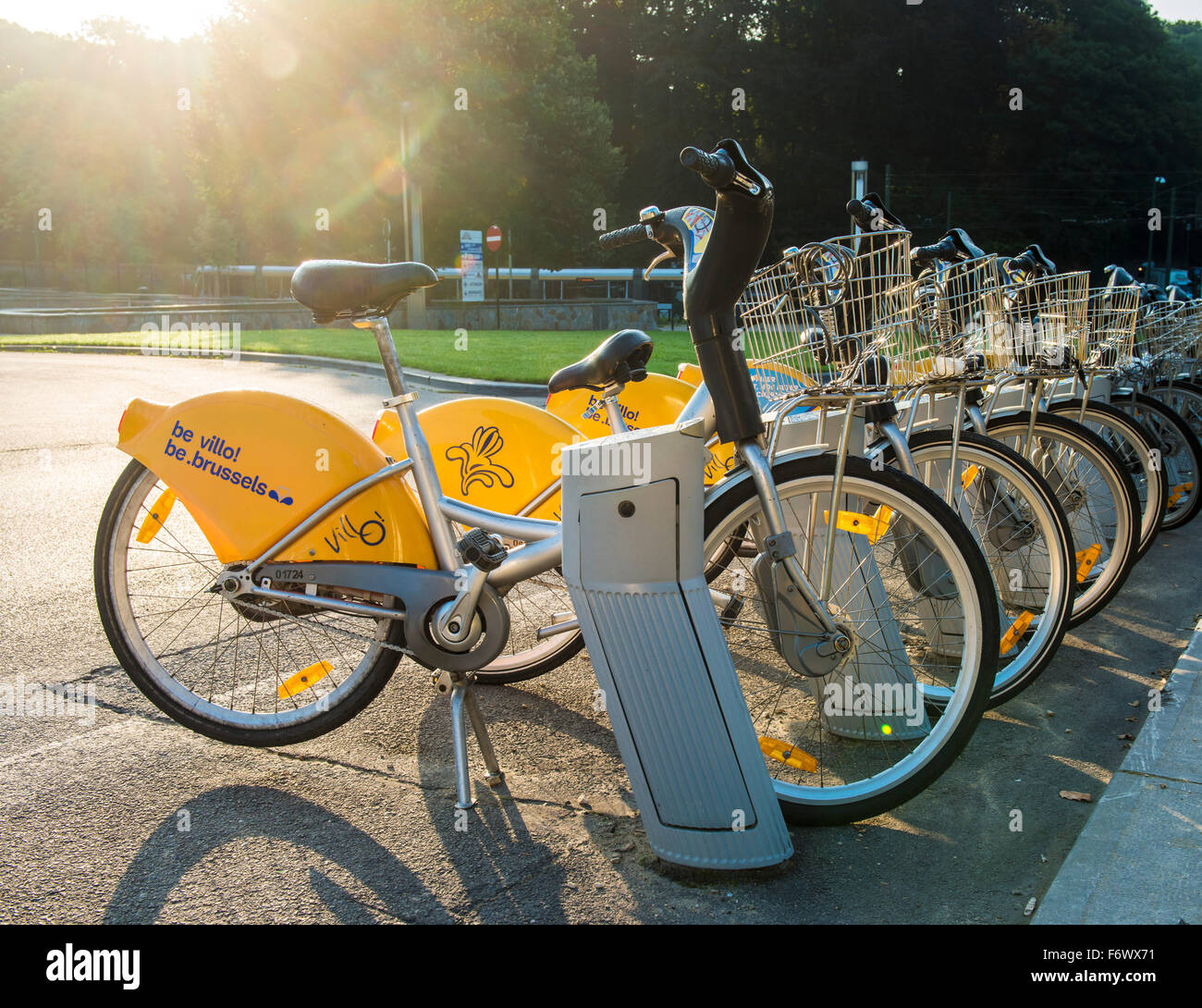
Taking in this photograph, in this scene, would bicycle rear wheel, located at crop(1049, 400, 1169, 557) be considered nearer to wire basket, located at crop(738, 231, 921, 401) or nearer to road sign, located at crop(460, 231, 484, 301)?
wire basket, located at crop(738, 231, 921, 401)

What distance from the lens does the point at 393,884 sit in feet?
8.32

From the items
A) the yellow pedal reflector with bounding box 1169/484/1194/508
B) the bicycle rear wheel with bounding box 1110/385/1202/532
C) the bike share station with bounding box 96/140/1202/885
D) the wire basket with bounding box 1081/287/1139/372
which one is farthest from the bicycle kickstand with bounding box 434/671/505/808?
the yellow pedal reflector with bounding box 1169/484/1194/508

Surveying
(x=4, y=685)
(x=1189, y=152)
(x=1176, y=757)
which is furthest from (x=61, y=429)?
(x=1189, y=152)

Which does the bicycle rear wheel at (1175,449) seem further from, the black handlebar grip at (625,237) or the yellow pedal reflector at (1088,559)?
the black handlebar grip at (625,237)

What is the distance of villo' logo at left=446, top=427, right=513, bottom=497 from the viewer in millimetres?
3781

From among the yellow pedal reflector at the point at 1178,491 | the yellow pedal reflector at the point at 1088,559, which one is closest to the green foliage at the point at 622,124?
the yellow pedal reflector at the point at 1178,491

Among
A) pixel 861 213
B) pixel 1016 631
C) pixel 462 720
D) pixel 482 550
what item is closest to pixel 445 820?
pixel 462 720

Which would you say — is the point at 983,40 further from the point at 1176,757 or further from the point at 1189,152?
the point at 1176,757

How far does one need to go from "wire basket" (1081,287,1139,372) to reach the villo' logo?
2895 mm

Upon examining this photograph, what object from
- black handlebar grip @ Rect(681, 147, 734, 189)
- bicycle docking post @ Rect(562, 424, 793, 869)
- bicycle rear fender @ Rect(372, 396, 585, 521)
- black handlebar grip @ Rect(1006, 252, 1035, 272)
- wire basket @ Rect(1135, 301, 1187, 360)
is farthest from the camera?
wire basket @ Rect(1135, 301, 1187, 360)

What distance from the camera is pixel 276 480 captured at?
119 inches

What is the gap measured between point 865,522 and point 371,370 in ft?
38.9

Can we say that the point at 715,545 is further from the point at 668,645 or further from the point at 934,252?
the point at 934,252

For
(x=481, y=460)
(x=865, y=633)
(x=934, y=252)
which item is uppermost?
(x=934, y=252)
